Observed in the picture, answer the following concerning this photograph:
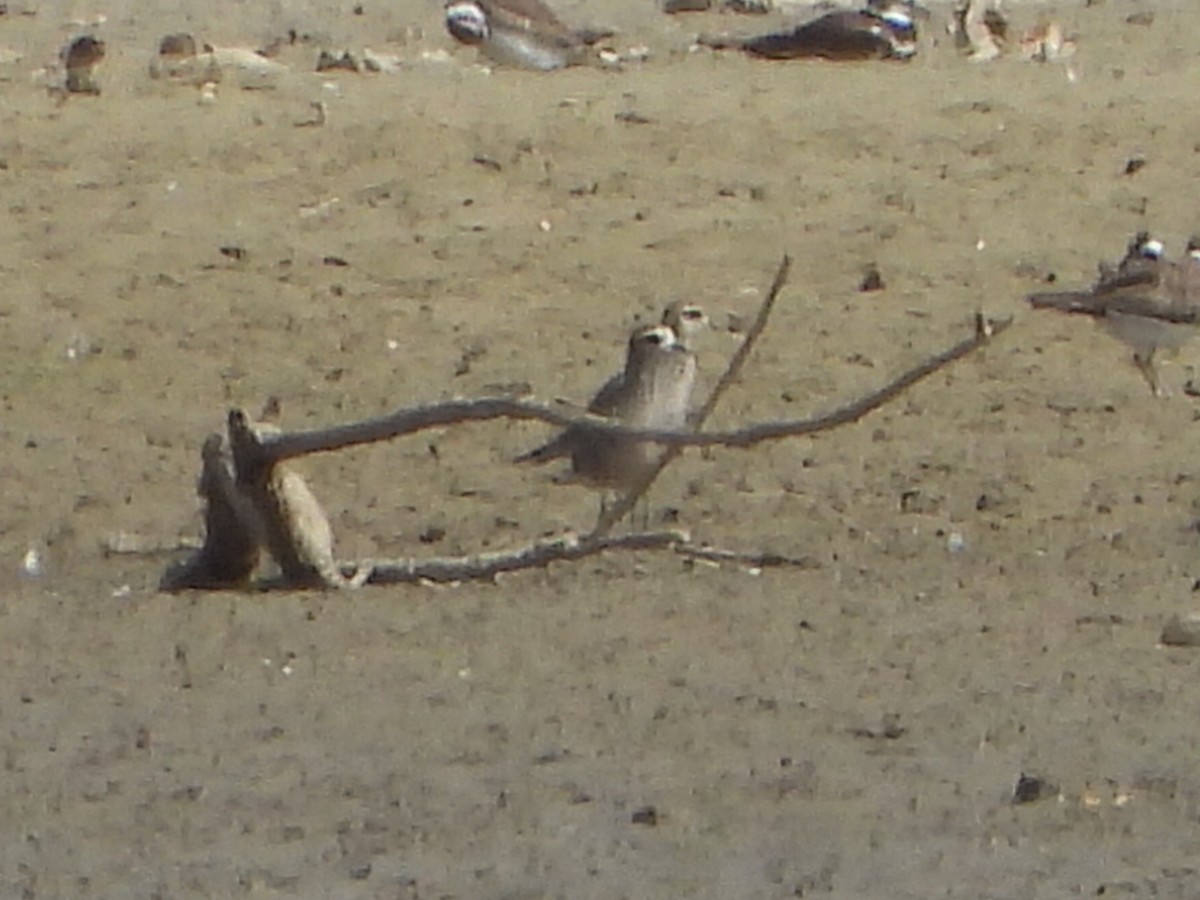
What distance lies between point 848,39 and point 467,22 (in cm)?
192

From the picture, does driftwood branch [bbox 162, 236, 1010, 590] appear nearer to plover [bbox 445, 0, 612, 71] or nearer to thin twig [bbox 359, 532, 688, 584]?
thin twig [bbox 359, 532, 688, 584]

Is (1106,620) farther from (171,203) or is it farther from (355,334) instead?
(171,203)

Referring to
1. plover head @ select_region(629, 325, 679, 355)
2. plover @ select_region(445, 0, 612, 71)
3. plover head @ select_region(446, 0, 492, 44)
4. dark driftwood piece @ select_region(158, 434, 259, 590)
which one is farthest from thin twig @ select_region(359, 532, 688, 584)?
plover head @ select_region(446, 0, 492, 44)

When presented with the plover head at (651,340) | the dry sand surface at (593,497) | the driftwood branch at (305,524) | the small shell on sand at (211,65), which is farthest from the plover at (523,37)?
the driftwood branch at (305,524)

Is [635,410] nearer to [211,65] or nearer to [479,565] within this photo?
[479,565]

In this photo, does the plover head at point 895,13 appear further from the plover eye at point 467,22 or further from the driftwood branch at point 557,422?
the driftwood branch at point 557,422

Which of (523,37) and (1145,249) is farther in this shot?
(523,37)

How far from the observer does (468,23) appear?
16.7 metres

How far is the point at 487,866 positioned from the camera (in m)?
6.11

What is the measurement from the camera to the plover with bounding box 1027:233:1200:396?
426 inches

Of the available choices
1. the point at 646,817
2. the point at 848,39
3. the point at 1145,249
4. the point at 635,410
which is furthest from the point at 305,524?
the point at 848,39

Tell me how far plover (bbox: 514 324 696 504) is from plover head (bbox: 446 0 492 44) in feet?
18.3

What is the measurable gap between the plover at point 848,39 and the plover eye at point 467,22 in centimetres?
126

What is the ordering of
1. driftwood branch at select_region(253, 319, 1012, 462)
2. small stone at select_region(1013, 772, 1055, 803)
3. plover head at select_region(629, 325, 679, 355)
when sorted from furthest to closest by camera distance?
1. plover head at select_region(629, 325, 679, 355)
2. driftwood branch at select_region(253, 319, 1012, 462)
3. small stone at select_region(1013, 772, 1055, 803)
